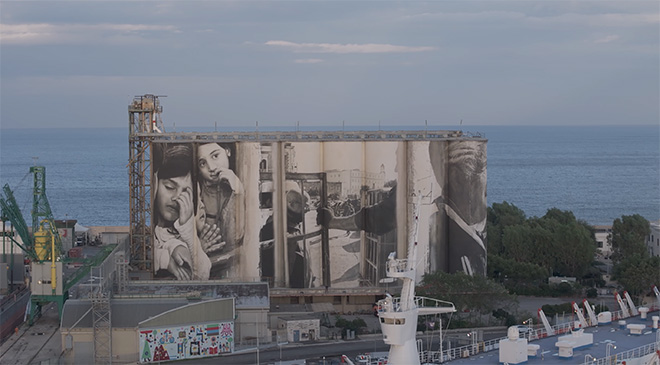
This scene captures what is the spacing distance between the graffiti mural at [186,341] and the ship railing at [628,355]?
19854 mm

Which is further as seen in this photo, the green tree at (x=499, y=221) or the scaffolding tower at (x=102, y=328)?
the green tree at (x=499, y=221)

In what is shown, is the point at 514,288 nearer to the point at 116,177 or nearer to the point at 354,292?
the point at 354,292

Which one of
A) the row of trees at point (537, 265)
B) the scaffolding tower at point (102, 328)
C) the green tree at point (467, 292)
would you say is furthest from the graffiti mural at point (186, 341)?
the row of trees at point (537, 265)

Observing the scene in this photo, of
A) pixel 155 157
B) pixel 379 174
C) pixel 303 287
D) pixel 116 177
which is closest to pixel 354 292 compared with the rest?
pixel 303 287

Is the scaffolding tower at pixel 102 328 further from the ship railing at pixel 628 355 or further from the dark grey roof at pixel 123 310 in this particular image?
the ship railing at pixel 628 355

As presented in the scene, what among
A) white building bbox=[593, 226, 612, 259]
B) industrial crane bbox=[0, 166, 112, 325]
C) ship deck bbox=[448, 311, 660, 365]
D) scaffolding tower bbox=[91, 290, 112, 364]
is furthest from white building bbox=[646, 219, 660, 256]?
scaffolding tower bbox=[91, 290, 112, 364]

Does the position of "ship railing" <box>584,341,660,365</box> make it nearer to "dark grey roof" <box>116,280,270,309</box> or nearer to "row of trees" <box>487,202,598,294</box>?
"dark grey roof" <box>116,280,270,309</box>

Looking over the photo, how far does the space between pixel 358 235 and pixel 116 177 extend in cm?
13641

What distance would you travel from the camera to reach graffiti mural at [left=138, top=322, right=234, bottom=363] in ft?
157

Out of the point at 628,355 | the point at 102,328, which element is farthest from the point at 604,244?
the point at 628,355

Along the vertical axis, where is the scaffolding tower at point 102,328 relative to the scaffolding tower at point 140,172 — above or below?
below

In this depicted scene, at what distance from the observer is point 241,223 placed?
5891 cm

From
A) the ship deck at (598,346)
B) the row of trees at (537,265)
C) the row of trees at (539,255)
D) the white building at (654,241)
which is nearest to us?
the ship deck at (598,346)

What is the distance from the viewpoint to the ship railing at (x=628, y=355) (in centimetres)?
3425
